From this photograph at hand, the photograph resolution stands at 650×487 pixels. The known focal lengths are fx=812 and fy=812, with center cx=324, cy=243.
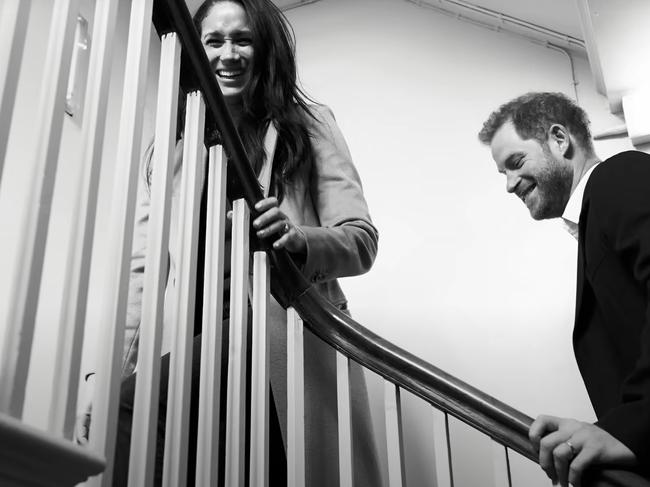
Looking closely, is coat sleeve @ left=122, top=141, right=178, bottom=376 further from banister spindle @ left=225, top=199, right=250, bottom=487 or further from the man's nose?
the man's nose

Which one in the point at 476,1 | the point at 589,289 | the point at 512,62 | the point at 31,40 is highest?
the point at 476,1

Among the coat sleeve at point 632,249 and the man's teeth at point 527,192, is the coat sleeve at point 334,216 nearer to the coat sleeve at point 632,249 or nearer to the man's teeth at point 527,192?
the coat sleeve at point 632,249

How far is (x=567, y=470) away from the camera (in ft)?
3.79

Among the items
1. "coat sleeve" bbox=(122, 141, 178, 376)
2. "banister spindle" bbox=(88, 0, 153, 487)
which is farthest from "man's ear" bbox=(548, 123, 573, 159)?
"banister spindle" bbox=(88, 0, 153, 487)

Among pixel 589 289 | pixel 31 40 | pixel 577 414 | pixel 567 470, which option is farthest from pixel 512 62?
pixel 567 470

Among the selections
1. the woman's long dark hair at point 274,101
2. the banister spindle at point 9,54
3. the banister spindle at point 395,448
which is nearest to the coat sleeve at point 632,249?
the banister spindle at point 395,448

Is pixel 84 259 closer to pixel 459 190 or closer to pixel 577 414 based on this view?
pixel 577 414

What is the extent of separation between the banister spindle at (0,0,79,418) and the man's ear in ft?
4.98

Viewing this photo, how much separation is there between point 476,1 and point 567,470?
293 cm

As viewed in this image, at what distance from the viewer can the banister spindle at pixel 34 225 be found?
56 centimetres

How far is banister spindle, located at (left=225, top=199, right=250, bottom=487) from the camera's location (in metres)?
1.11

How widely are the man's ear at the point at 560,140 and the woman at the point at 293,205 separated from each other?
1.96ft

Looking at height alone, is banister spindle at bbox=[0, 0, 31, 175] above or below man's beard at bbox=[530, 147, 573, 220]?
below

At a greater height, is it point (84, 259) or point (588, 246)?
point (588, 246)
